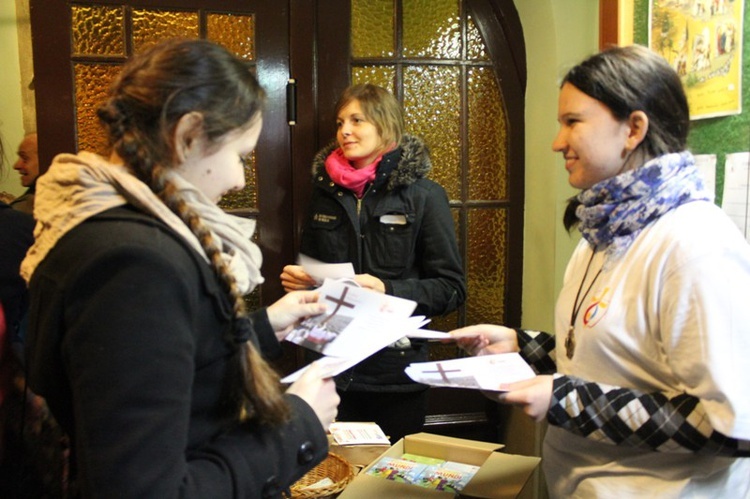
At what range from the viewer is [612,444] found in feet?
3.51

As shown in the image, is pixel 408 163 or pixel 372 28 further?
pixel 372 28

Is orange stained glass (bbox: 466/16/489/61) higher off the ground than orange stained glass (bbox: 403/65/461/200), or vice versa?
orange stained glass (bbox: 466/16/489/61)

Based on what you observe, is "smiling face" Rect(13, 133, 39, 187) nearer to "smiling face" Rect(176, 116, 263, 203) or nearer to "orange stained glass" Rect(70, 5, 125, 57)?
"orange stained glass" Rect(70, 5, 125, 57)

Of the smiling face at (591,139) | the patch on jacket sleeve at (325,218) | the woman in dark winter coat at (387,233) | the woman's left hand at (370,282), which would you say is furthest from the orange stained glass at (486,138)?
the smiling face at (591,139)

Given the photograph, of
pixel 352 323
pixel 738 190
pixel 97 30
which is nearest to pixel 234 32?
pixel 97 30

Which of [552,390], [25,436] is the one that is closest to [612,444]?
[552,390]

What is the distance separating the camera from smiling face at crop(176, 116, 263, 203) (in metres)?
0.82

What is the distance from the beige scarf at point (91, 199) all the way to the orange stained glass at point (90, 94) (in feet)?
4.82

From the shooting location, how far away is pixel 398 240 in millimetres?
1995

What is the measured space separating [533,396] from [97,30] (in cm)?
189

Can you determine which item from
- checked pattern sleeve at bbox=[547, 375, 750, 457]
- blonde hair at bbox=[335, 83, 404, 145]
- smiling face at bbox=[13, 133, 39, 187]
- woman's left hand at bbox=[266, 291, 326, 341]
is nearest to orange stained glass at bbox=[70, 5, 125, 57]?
smiling face at bbox=[13, 133, 39, 187]

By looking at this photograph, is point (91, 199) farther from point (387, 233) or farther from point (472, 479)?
point (387, 233)

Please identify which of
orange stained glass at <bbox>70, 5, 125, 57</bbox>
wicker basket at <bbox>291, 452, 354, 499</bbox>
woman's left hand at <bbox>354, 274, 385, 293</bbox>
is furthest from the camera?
orange stained glass at <bbox>70, 5, 125, 57</bbox>

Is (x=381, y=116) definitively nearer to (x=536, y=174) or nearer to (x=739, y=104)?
(x=536, y=174)
